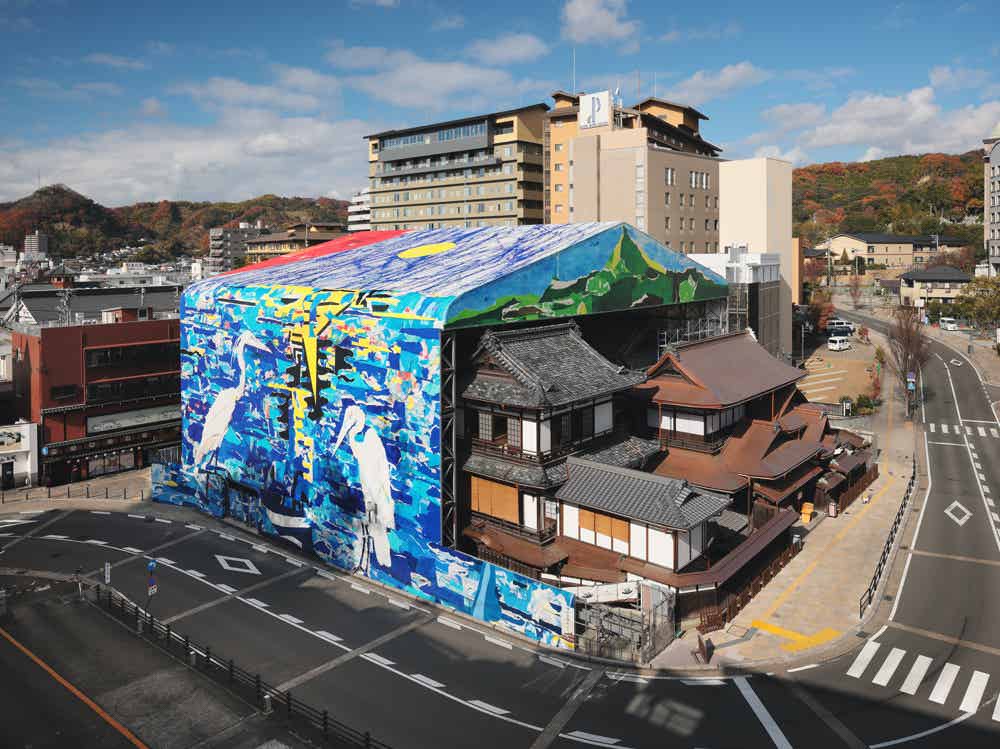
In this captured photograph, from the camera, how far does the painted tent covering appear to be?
33500mm

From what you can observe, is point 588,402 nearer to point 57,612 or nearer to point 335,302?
point 335,302

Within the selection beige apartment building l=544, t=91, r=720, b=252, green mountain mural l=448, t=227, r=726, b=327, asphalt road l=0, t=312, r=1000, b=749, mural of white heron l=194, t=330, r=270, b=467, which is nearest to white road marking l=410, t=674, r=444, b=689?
asphalt road l=0, t=312, r=1000, b=749

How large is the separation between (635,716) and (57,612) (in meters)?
26.1

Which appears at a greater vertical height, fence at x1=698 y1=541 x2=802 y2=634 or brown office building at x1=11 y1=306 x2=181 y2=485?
brown office building at x1=11 y1=306 x2=181 y2=485

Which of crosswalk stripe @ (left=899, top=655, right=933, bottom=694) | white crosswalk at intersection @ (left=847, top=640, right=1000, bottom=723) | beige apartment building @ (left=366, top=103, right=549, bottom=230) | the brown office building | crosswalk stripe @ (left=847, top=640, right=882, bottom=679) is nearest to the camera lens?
white crosswalk at intersection @ (left=847, top=640, right=1000, bottom=723)

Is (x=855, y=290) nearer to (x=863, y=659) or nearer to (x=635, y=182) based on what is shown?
(x=635, y=182)

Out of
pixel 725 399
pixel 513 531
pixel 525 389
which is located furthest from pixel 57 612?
pixel 725 399

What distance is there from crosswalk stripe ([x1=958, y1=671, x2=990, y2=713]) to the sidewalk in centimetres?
426

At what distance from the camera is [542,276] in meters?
37.7

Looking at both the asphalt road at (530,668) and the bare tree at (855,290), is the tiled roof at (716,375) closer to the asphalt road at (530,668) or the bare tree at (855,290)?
the asphalt road at (530,668)

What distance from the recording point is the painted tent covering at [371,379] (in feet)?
110

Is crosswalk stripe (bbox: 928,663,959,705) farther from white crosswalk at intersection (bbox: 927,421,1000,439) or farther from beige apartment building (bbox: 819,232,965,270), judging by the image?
beige apartment building (bbox: 819,232,965,270)

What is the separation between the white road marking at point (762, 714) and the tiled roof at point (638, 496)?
6.07 meters

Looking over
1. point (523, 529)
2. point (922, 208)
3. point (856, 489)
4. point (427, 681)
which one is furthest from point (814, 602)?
point (922, 208)
